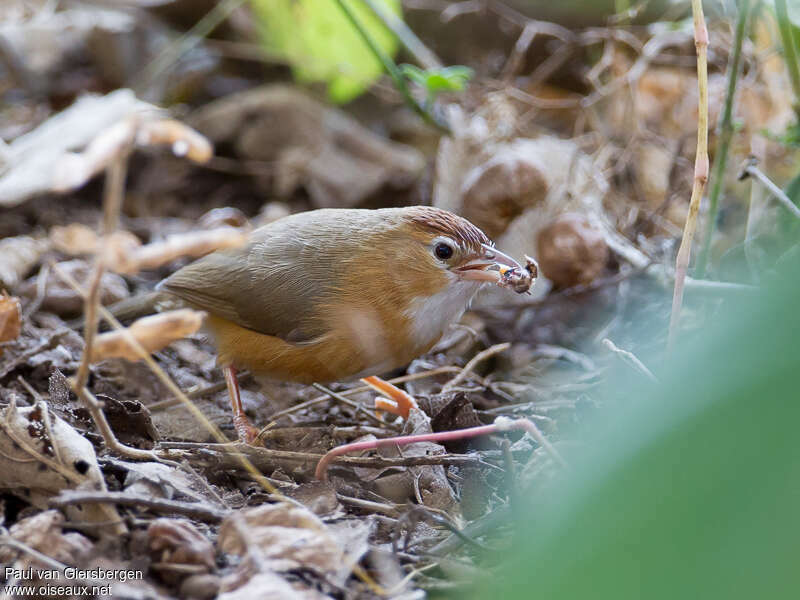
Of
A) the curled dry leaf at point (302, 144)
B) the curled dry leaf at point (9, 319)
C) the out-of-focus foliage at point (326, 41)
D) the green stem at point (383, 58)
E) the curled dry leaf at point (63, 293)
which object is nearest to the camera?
the curled dry leaf at point (9, 319)

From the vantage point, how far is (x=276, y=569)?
6.23 feet

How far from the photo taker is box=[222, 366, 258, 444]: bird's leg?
10.4ft

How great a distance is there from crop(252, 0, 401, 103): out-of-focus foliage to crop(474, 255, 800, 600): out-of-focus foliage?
4467 millimetres

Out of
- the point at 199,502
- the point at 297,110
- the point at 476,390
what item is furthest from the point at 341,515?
the point at 297,110

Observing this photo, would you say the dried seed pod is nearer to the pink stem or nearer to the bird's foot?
the bird's foot

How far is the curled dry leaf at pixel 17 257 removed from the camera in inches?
157

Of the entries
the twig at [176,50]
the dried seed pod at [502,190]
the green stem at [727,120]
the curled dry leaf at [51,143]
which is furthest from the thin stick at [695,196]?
the twig at [176,50]

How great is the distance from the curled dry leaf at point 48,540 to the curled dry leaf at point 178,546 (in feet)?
0.53

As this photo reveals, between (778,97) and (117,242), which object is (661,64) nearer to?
(778,97)

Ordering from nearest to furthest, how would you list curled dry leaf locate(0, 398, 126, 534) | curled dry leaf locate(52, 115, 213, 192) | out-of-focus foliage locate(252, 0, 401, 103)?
1. curled dry leaf locate(52, 115, 213, 192)
2. curled dry leaf locate(0, 398, 126, 534)
3. out-of-focus foliage locate(252, 0, 401, 103)

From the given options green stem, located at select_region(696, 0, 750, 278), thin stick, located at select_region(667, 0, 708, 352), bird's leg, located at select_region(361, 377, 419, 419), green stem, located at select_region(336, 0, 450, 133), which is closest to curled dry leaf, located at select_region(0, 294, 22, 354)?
bird's leg, located at select_region(361, 377, 419, 419)

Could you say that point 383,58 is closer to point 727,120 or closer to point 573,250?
point 573,250

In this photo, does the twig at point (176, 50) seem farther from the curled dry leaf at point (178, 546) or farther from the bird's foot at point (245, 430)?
the curled dry leaf at point (178, 546)

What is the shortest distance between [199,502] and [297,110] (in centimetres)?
383
